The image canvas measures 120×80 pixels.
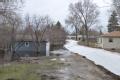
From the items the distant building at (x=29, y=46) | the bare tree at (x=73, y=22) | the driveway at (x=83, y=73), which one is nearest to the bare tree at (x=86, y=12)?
the bare tree at (x=73, y=22)

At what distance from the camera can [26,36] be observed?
2044 inches

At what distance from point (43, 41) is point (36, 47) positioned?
2.38 meters

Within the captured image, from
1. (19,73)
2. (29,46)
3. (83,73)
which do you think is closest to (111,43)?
(29,46)

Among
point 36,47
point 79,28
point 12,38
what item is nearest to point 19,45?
point 36,47

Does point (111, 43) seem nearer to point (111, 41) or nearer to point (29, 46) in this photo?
point (111, 41)

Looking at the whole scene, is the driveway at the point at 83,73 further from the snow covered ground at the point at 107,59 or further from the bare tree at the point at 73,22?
the bare tree at the point at 73,22

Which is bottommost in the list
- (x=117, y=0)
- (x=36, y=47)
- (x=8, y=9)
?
(x=36, y=47)

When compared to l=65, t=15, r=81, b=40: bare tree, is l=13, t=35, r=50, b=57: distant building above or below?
below

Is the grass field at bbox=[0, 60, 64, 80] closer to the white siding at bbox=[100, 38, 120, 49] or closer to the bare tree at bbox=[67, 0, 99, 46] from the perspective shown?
the white siding at bbox=[100, 38, 120, 49]

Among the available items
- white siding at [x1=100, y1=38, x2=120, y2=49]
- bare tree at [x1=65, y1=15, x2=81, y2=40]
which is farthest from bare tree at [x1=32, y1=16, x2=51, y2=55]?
bare tree at [x1=65, y1=15, x2=81, y2=40]

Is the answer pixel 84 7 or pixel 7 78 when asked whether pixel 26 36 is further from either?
pixel 7 78

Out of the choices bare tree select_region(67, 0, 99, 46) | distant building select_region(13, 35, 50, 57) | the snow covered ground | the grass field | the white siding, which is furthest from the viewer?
bare tree select_region(67, 0, 99, 46)

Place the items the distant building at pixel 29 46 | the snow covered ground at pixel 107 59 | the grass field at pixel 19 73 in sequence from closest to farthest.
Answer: the grass field at pixel 19 73, the snow covered ground at pixel 107 59, the distant building at pixel 29 46

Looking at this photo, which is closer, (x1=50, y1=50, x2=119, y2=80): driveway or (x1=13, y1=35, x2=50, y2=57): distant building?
(x1=50, y1=50, x2=119, y2=80): driveway
